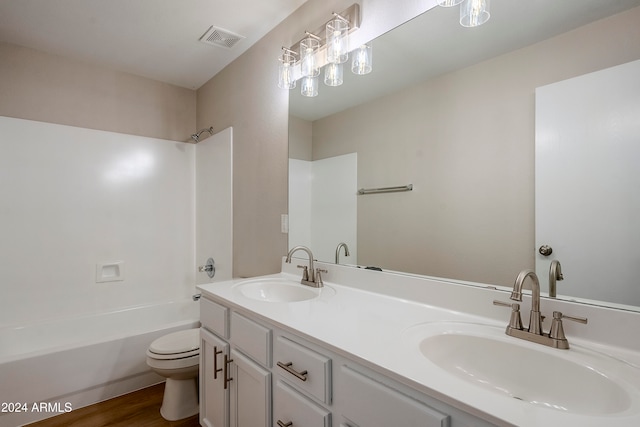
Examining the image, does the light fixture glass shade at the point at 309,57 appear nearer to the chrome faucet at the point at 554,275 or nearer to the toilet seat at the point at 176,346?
the chrome faucet at the point at 554,275

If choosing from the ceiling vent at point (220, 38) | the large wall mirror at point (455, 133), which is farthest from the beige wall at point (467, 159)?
the ceiling vent at point (220, 38)

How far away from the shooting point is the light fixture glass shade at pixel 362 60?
1.52 metres

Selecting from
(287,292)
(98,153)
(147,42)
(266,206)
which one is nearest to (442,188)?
(287,292)

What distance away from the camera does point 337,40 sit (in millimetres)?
1562

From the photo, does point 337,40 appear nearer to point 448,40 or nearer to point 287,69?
point 287,69

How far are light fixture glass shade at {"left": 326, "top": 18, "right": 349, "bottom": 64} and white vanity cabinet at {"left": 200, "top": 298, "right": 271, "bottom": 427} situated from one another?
4.43ft

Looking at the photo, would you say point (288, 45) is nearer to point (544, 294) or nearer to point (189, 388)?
point (544, 294)

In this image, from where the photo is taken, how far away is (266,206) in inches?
83.3

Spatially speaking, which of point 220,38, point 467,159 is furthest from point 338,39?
point 220,38

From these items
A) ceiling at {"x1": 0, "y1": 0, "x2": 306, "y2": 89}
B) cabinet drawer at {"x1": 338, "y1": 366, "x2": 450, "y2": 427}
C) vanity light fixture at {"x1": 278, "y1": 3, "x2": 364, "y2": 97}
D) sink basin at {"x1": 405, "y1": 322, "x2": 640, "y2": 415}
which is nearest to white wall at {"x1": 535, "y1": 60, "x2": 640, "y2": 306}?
sink basin at {"x1": 405, "y1": 322, "x2": 640, "y2": 415}

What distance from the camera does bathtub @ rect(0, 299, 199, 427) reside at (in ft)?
5.89

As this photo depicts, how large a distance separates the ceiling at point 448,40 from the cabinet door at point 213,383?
134 cm

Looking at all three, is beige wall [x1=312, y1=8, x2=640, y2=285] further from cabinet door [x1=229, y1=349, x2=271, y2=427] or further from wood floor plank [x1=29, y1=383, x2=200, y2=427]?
wood floor plank [x1=29, y1=383, x2=200, y2=427]

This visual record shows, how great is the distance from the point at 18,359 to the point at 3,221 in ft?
3.30
